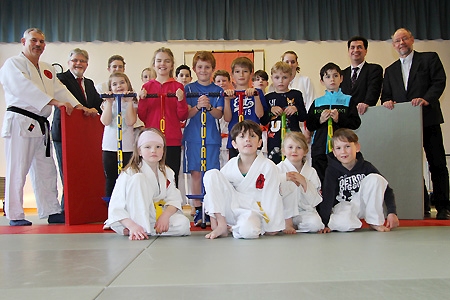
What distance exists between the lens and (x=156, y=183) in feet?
11.1

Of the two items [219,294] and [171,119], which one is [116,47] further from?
[219,294]

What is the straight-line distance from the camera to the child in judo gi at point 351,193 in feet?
11.5

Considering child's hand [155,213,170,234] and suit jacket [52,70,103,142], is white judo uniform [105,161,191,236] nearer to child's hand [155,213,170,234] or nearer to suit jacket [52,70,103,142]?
child's hand [155,213,170,234]

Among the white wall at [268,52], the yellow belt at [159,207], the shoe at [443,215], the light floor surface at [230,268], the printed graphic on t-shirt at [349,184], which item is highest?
the white wall at [268,52]

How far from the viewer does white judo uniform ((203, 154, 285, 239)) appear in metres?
3.27

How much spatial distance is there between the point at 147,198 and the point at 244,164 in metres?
0.79

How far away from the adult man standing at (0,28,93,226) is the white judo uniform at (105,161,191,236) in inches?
53.2

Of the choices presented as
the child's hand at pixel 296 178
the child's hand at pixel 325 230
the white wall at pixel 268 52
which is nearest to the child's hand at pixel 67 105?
the child's hand at pixel 296 178

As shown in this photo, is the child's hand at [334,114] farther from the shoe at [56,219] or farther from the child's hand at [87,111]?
the shoe at [56,219]

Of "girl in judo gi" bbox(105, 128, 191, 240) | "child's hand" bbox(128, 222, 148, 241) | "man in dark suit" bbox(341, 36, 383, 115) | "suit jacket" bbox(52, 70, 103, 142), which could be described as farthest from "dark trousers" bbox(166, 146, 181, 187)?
"man in dark suit" bbox(341, 36, 383, 115)

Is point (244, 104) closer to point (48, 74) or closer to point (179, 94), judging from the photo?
point (179, 94)

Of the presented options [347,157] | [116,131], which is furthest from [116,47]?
[347,157]

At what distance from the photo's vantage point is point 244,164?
3.44 metres

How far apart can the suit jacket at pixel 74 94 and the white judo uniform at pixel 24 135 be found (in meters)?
0.28
